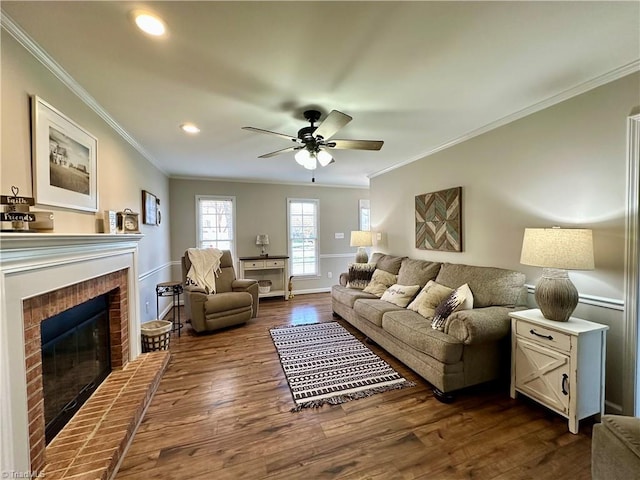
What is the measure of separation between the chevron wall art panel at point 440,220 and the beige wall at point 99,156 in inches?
147

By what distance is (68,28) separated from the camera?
4.81ft

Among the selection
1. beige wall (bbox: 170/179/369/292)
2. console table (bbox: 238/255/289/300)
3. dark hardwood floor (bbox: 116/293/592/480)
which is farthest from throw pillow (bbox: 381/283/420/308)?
beige wall (bbox: 170/179/369/292)

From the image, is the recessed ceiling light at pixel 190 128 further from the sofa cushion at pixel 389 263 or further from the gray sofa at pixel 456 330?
the sofa cushion at pixel 389 263

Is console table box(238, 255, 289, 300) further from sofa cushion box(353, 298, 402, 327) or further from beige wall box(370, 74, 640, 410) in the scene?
beige wall box(370, 74, 640, 410)

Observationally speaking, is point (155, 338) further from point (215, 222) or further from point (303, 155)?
point (215, 222)

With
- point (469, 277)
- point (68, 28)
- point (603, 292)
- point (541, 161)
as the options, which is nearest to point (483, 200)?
point (541, 161)

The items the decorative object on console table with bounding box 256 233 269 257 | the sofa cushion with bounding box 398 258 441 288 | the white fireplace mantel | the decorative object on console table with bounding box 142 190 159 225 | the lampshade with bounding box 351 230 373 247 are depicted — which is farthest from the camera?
the decorative object on console table with bounding box 256 233 269 257

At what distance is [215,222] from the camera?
216 inches

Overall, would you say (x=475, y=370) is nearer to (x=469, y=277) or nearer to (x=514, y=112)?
(x=469, y=277)

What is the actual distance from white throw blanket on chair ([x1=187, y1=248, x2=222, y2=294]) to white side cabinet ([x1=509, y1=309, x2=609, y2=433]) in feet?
12.3

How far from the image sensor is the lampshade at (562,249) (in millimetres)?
1863

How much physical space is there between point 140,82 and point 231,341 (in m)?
2.85

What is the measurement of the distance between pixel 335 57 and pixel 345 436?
98.4 inches

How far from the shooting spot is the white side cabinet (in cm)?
178
